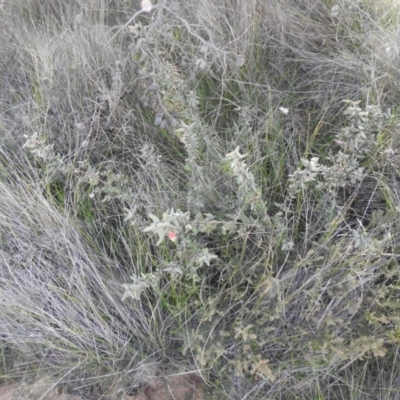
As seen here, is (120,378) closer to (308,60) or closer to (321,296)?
(321,296)

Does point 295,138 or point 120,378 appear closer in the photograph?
point 120,378

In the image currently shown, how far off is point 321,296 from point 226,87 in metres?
0.86

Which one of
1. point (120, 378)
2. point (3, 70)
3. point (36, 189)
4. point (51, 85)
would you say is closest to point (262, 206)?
point (120, 378)

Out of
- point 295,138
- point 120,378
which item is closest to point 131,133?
point 295,138

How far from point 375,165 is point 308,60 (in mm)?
546

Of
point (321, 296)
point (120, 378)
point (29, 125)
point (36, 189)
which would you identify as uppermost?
point (29, 125)

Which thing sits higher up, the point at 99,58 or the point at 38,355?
the point at 99,58

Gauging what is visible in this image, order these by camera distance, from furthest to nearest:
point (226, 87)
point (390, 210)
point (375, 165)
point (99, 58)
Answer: point (99, 58), point (226, 87), point (375, 165), point (390, 210)

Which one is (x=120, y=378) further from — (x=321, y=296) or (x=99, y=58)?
(x=99, y=58)

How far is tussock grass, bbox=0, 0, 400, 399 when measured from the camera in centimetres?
131

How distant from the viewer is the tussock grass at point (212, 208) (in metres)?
1.31

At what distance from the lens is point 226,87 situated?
178 centimetres

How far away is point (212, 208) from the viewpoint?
1509 millimetres

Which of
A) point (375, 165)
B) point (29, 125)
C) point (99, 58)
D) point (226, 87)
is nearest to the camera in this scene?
point (375, 165)
